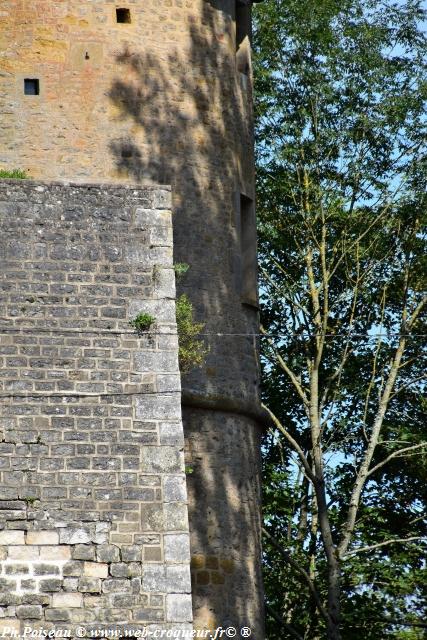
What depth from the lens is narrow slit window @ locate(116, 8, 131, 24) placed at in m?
19.3

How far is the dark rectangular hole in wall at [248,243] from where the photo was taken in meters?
20.0

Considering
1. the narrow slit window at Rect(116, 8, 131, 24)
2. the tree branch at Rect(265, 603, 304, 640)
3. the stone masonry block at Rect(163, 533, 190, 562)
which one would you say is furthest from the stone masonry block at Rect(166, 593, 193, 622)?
the tree branch at Rect(265, 603, 304, 640)

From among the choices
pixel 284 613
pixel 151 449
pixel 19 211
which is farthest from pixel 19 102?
pixel 284 613

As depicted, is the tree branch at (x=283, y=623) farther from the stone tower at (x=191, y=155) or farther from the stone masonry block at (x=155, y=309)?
the stone masonry block at (x=155, y=309)

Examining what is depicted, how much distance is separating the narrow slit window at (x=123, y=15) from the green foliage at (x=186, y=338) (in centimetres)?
386

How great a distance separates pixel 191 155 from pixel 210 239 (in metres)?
0.99

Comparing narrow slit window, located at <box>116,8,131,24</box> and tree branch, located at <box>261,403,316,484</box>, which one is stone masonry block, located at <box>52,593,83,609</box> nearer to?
narrow slit window, located at <box>116,8,131,24</box>

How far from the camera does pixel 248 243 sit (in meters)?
20.2

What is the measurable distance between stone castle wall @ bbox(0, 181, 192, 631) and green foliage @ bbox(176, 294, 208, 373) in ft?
9.17

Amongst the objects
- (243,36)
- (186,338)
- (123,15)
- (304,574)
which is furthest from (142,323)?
(304,574)

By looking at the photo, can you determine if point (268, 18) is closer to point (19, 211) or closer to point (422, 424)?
point (422, 424)

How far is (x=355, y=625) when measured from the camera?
904 inches

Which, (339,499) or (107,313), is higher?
(339,499)

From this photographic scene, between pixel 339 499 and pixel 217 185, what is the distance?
677 centimetres
